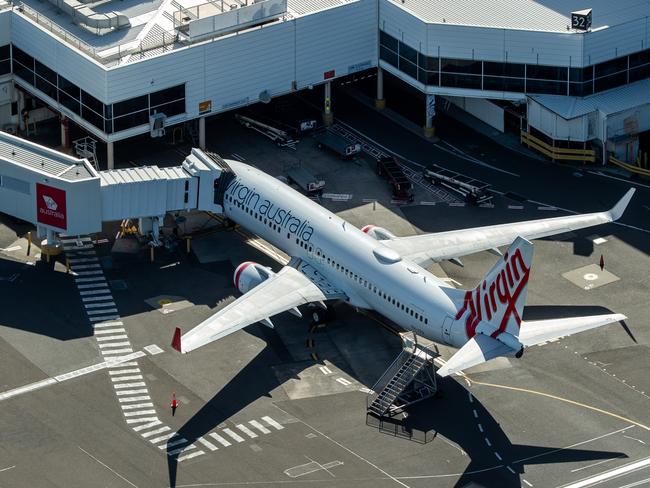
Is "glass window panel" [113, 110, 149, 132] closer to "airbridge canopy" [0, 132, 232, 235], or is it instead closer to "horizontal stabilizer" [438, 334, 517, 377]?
"airbridge canopy" [0, 132, 232, 235]

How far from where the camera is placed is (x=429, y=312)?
14475 centimetres

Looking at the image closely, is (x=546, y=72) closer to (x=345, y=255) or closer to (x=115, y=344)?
(x=345, y=255)

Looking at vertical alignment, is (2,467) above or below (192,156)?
below

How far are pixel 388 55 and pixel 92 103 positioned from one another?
113 ft

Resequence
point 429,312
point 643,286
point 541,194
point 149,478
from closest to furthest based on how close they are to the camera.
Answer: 1. point 149,478
2. point 429,312
3. point 643,286
4. point 541,194

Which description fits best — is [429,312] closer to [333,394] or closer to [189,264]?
[333,394]

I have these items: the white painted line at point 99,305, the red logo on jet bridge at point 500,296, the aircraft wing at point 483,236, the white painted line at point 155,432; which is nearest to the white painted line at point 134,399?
the white painted line at point 155,432

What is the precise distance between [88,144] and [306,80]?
24.6m

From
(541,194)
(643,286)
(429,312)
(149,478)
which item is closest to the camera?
(149,478)

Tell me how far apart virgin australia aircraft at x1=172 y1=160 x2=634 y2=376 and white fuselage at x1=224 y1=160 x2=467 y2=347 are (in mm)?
89

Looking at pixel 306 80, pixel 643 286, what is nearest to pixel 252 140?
pixel 306 80

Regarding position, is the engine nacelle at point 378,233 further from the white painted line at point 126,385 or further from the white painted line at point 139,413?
the white painted line at point 139,413

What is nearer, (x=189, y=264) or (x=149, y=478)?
(x=149, y=478)

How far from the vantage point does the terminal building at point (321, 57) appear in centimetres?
17775
